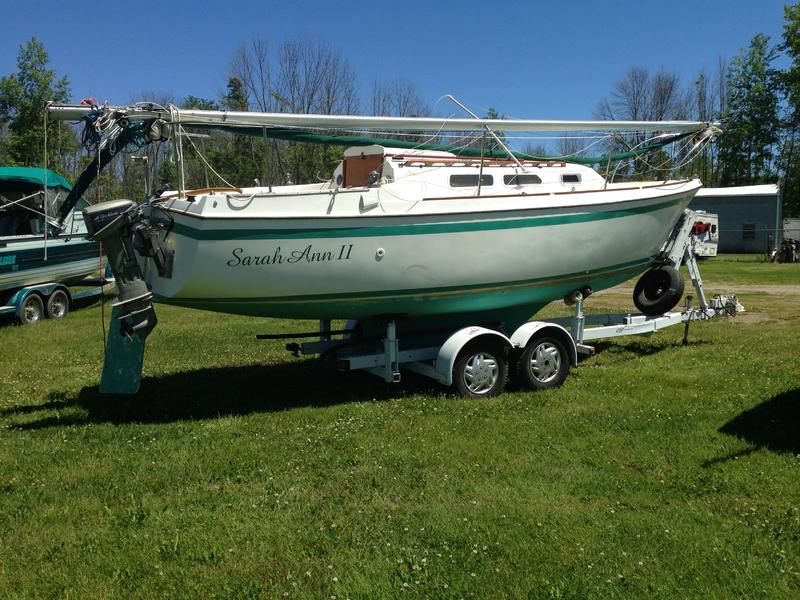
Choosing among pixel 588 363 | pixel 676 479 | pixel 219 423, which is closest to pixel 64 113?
pixel 219 423

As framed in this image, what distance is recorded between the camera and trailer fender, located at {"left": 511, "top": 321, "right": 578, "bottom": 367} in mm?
8344

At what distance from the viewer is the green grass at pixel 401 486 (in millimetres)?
4293

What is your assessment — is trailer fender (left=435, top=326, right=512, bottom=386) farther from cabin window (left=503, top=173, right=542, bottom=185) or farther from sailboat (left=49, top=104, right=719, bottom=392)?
cabin window (left=503, top=173, right=542, bottom=185)

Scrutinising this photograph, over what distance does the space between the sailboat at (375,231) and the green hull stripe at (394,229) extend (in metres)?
0.01

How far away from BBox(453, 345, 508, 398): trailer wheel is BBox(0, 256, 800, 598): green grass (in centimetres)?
22

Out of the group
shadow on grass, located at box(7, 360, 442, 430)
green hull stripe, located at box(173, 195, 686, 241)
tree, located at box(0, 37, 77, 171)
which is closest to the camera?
green hull stripe, located at box(173, 195, 686, 241)

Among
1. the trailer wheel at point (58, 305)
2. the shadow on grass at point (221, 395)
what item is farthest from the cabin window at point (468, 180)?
the trailer wheel at point (58, 305)

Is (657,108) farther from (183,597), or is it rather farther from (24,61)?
(183,597)

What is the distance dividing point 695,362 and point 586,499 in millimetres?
5261

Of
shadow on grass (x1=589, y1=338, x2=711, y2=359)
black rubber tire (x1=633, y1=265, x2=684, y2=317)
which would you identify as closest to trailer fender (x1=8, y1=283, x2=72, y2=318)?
shadow on grass (x1=589, y1=338, x2=711, y2=359)

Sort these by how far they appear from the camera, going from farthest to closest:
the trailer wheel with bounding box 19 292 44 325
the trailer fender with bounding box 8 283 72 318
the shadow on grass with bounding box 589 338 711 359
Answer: the trailer wheel with bounding box 19 292 44 325 → the trailer fender with bounding box 8 283 72 318 → the shadow on grass with bounding box 589 338 711 359

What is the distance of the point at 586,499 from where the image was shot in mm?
5309

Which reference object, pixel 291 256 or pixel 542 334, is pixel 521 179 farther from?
pixel 291 256

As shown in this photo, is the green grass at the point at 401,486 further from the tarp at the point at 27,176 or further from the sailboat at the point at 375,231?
the tarp at the point at 27,176
